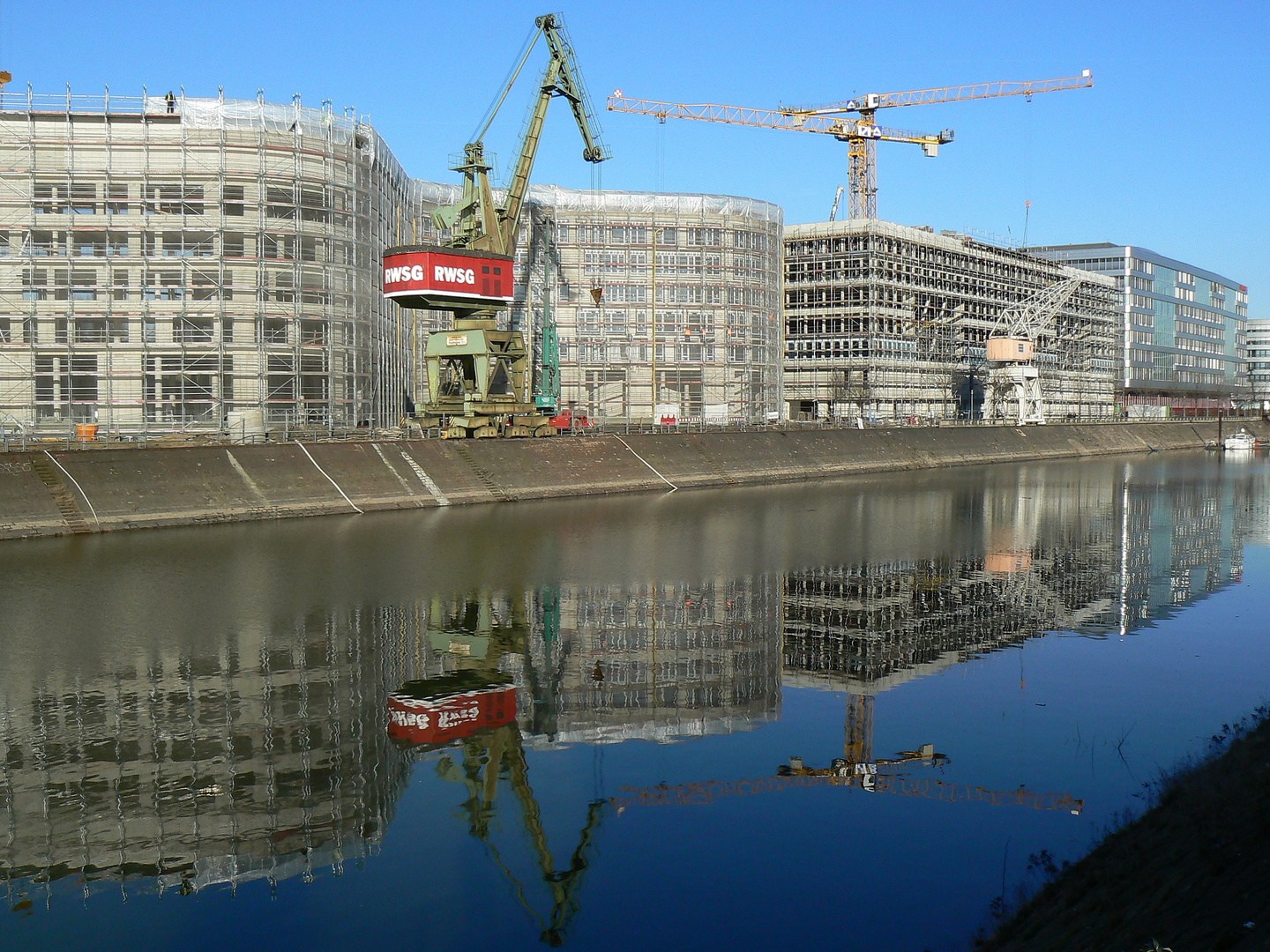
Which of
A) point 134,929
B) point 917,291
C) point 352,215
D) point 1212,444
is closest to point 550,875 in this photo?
point 134,929

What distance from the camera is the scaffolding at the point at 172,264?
5988cm

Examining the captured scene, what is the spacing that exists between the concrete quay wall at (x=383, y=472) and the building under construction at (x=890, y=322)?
2655 cm

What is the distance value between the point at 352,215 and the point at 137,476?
85.5ft

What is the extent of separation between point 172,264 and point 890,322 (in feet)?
272

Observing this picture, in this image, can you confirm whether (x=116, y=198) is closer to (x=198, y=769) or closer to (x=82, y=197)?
(x=82, y=197)

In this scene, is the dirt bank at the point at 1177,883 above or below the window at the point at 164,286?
below

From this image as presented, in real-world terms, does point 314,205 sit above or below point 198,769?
above

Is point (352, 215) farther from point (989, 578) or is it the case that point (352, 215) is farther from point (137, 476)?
point (989, 578)

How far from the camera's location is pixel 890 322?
123438 millimetres

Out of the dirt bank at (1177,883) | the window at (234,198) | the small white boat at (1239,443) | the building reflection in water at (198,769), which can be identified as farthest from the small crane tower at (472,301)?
the small white boat at (1239,443)

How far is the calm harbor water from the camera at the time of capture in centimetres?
1362

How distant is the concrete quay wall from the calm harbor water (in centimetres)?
455

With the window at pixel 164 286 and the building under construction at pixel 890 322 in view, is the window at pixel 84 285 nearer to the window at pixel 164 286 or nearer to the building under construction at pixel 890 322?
the window at pixel 164 286

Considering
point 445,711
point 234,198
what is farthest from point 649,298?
point 445,711
